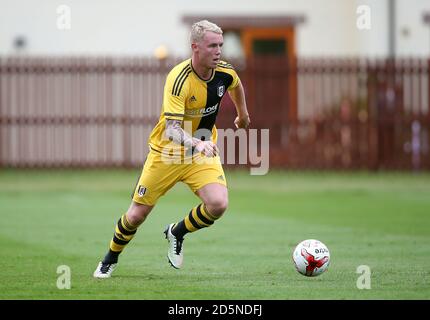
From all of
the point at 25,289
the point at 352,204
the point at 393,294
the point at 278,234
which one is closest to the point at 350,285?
the point at 393,294

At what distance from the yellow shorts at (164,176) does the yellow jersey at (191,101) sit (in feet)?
0.43

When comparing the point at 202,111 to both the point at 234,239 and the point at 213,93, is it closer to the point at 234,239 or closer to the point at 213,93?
the point at 213,93

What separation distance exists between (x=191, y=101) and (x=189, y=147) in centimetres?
53

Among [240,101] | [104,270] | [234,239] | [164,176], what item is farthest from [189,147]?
[234,239]

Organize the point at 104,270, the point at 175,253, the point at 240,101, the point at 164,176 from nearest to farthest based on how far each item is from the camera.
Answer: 1. the point at 104,270
2. the point at 164,176
3. the point at 175,253
4. the point at 240,101

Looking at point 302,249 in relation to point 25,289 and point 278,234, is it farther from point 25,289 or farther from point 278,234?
point 278,234

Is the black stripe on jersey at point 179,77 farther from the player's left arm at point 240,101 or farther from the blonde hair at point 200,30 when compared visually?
the player's left arm at point 240,101

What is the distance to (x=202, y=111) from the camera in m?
11.3

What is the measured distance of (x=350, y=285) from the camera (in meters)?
10.4

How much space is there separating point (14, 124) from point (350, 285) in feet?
61.4

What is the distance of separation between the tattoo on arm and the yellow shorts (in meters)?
0.44

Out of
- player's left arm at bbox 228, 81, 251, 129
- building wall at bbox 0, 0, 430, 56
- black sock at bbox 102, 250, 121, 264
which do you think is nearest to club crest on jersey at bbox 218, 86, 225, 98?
player's left arm at bbox 228, 81, 251, 129

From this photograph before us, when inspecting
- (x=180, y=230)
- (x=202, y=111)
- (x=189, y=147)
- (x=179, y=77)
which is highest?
(x=179, y=77)

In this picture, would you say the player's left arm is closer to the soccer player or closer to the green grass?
the soccer player
